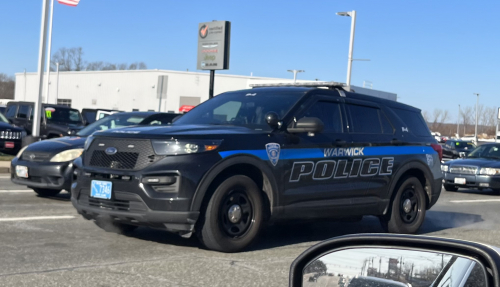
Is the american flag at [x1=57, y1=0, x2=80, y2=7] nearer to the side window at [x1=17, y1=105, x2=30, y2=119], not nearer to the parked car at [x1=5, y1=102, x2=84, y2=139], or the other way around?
the parked car at [x1=5, y1=102, x2=84, y2=139]

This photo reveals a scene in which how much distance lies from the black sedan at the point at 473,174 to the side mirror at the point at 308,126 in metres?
11.5

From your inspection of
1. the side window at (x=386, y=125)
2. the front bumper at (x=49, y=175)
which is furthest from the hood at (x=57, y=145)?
the side window at (x=386, y=125)

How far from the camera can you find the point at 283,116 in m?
7.05

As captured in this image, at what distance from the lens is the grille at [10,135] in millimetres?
18109

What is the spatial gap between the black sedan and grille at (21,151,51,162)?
11385 millimetres

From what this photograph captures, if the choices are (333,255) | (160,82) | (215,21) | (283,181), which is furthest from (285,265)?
(215,21)

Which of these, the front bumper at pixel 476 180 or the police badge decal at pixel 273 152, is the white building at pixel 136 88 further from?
the police badge decal at pixel 273 152

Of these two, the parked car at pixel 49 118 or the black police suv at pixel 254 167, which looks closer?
the black police suv at pixel 254 167

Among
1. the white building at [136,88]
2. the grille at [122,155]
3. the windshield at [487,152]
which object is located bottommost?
the windshield at [487,152]

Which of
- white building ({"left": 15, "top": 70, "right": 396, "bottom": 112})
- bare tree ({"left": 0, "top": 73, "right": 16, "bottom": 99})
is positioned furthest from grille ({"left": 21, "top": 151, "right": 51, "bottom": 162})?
bare tree ({"left": 0, "top": 73, "right": 16, "bottom": 99})

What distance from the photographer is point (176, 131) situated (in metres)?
6.41

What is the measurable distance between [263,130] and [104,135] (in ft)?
5.40

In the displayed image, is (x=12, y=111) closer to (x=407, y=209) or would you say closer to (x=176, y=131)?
(x=407, y=209)

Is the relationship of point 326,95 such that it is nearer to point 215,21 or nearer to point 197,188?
point 197,188
